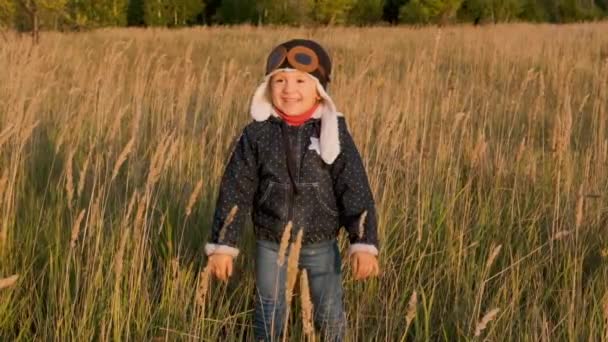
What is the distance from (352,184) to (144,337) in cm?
73

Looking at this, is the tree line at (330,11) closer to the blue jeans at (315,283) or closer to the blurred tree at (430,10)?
the blurred tree at (430,10)

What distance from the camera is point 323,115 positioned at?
1.92 m

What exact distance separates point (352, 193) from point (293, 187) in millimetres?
171

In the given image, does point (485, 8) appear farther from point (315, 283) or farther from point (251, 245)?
point (315, 283)

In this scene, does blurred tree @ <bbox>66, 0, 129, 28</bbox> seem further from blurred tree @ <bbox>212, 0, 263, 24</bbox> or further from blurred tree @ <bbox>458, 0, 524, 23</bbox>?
blurred tree @ <bbox>458, 0, 524, 23</bbox>

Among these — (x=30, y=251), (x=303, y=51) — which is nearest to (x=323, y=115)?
(x=303, y=51)

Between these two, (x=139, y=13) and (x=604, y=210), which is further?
(x=139, y=13)

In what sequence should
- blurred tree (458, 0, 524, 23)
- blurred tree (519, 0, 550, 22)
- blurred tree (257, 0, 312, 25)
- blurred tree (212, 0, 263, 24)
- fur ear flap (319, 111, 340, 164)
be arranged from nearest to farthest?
fur ear flap (319, 111, 340, 164) < blurred tree (257, 0, 312, 25) < blurred tree (458, 0, 524, 23) < blurred tree (212, 0, 263, 24) < blurred tree (519, 0, 550, 22)

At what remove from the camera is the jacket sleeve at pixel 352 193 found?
1869mm

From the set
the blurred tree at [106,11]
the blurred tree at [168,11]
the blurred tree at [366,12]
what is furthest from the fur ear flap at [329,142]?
the blurred tree at [366,12]

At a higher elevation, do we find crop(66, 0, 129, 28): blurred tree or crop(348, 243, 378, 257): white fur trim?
crop(66, 0, 129, 28): blurred tree

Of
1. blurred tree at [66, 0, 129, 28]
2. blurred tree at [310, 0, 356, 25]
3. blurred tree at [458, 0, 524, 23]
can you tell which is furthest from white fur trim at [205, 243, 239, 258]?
→ blurred tree at [458, 0, 524, 23]

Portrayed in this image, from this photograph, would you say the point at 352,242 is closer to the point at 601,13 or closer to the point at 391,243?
the point at 391,243

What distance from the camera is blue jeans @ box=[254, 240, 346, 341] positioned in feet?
6.40
